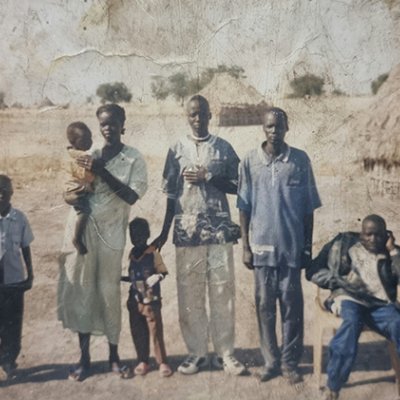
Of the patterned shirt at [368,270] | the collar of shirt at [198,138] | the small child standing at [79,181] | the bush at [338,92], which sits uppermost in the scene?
the bush at [338,92]

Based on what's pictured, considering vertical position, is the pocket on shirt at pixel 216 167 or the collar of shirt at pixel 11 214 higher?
the pocket on shirt at pixel 216 167

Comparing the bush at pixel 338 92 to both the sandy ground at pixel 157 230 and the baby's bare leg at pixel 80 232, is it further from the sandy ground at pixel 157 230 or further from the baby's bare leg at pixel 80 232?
the baby's bare leg at pixel 80 232

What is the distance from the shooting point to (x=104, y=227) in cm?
355

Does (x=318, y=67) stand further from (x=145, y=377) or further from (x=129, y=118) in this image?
(x=145, y=377)

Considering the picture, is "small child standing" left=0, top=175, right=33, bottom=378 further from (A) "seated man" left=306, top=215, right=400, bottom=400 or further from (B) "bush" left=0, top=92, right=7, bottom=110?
(A) "seated man" left=306, top=215, right=400, bottom=400

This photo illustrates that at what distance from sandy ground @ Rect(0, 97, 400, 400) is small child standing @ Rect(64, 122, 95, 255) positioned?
6cm

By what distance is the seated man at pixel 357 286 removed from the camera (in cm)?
343

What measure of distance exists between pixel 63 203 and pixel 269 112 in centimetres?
134

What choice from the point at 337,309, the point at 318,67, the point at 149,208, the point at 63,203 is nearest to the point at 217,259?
the point at 149,208

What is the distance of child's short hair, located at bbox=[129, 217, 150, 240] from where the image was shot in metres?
3.55

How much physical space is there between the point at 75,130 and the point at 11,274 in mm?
954

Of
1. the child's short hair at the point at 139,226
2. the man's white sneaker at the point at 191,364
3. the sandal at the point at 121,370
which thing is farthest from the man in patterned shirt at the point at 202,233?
the sandal at the point at 121,370

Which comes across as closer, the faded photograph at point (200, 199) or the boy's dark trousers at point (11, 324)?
the faded photograph at point (200, 199)

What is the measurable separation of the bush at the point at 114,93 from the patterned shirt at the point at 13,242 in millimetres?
864
